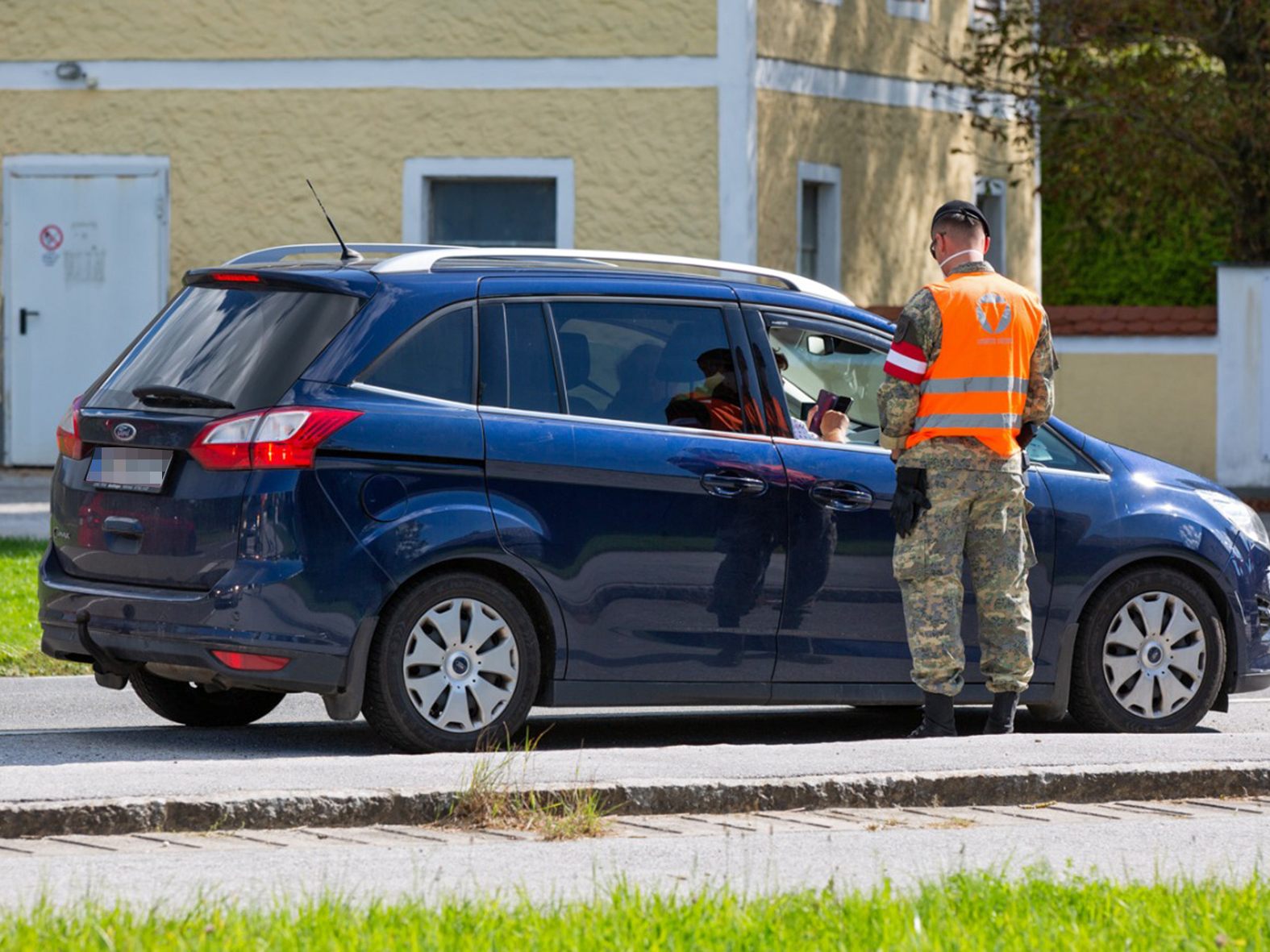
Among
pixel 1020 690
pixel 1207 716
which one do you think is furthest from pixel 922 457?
pixel 1207 716

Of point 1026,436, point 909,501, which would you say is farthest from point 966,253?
point 909,501

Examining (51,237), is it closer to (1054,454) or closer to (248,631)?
(1054,454)

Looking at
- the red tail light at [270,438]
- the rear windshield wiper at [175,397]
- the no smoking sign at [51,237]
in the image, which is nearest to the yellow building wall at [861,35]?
the no smoking sign at [51,237]

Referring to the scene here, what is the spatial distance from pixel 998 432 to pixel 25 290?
1468cm

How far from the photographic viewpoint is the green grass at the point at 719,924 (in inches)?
186

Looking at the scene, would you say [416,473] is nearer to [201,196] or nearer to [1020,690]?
[1020,690]

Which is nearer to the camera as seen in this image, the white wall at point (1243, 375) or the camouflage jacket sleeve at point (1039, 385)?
the camouflage jacket sleeve at point (1039, 385)

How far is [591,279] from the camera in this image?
814 cm

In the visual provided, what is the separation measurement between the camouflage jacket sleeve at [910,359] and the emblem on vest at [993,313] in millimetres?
143

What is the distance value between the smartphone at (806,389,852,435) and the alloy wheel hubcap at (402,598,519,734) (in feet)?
4.69

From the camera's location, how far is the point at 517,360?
7.88 metres

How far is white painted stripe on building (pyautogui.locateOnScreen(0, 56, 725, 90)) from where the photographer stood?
20.2m

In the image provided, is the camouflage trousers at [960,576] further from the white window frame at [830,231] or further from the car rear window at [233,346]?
the white window frame at [830,231]

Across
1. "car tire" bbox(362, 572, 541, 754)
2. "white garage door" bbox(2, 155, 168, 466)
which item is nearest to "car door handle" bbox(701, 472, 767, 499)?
"car tire" bbox(362, 572, 541, 754)
